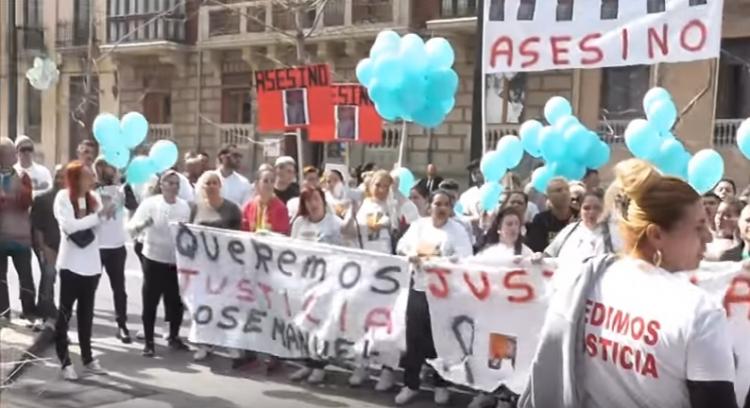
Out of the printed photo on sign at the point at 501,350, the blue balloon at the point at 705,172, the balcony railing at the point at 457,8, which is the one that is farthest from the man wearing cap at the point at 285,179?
the balcony railing at the point at 457,8

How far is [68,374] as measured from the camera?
653 cm

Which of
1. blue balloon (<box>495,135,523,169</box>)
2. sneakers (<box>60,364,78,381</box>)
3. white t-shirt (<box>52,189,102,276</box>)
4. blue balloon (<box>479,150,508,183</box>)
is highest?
blue balloon (<box>495,135,523,169</box>)

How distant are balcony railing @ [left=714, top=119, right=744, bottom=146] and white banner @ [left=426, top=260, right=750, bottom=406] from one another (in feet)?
43.6

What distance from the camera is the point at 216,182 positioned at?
7.41 metres

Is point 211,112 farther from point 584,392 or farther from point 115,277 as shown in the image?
point 584,392

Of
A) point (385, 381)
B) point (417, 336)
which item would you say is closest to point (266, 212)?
point (385, 381)

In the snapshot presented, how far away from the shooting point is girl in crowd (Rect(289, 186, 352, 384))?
688cm

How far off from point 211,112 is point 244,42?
2.45 metres

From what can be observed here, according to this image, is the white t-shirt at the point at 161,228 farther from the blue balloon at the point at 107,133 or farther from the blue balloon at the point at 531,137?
the blue balloon at the point at 531,137

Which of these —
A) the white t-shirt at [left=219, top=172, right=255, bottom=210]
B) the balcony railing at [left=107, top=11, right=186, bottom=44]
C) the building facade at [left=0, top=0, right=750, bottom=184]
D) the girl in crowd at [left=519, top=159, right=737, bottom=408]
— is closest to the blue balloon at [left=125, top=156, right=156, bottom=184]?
the white t-shirt at [left=219, top=172, right=255, bottom=210]

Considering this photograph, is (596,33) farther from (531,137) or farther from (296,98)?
(296,98)

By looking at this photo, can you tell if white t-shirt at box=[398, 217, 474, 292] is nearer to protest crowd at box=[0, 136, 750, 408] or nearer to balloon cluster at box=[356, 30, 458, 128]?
protest crowd at box=[0, 136, 750, 408]

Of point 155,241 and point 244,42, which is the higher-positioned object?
point 244,42

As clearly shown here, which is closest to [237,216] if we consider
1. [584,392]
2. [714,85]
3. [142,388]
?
[142,388]
